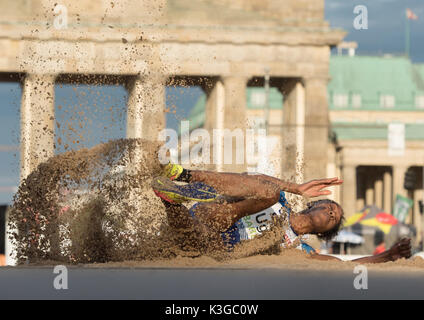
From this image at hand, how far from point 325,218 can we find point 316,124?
40631mm

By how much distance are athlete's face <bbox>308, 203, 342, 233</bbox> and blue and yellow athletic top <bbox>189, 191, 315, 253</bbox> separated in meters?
0.21

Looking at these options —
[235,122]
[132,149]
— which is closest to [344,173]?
[235,122]

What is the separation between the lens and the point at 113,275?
3.80 m

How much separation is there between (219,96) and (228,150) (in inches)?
183

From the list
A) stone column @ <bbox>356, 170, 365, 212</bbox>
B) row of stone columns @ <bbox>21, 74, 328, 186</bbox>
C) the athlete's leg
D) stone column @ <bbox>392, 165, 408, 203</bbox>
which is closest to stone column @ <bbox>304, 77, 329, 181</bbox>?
row of stone columns @ <bbox>21, 74, 328, 186</bbox>

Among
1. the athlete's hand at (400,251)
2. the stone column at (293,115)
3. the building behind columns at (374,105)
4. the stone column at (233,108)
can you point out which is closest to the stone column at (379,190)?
the building behind columns at (374,105)

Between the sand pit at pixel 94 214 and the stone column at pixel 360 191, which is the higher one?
the stone column at pixel 360 191

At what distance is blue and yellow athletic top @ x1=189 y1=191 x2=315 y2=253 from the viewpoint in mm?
7212

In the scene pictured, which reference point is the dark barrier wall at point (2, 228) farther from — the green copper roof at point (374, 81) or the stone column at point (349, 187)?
the green copper roof at point (374, 81)

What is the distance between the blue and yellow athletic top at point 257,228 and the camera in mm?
7212

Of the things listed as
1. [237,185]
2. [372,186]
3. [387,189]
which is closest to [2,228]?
[237,185]

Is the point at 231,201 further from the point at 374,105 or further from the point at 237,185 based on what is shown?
the point at 374,105

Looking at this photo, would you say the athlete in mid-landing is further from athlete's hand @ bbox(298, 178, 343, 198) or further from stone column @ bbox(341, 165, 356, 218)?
stone column @ bbox(341, 165, 356, 218)
